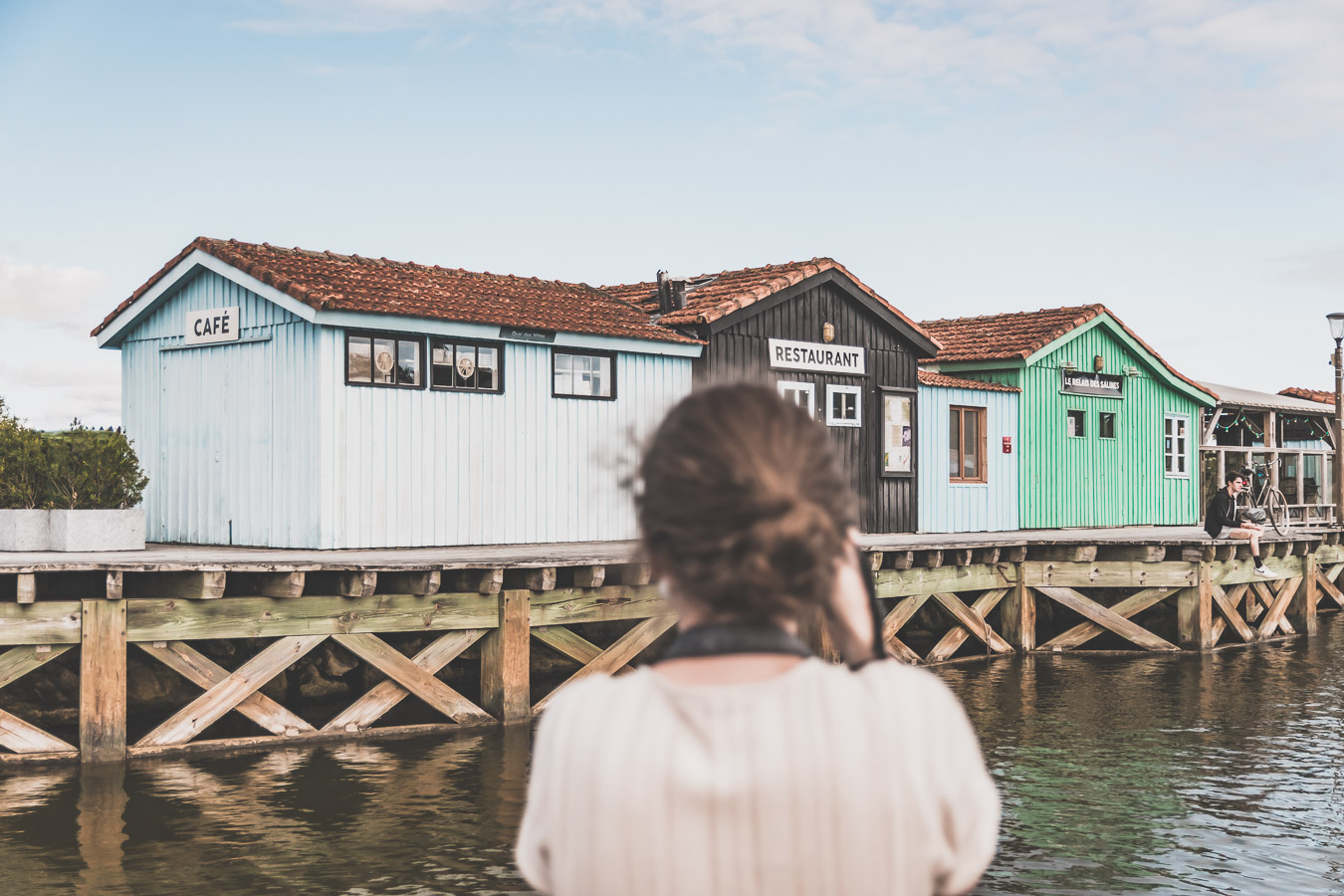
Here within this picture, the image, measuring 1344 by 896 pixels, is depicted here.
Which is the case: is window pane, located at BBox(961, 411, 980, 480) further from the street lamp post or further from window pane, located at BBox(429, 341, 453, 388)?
window pane, located at BBox(429, 341, 453, 388)

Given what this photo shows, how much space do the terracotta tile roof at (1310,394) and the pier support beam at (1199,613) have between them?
63.0ft

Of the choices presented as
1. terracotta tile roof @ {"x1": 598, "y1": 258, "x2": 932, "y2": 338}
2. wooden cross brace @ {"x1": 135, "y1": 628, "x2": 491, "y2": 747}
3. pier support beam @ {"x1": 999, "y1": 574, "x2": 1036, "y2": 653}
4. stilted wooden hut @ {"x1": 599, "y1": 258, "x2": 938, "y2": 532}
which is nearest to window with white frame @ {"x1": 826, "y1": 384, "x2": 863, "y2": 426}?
stilted wooden hut @ {"x1": 599, "y1": 258, "x2": 938, "y2": 532}

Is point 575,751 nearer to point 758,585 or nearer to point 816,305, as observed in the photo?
point 758,585

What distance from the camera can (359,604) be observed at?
12.5 metres

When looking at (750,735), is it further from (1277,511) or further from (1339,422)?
(1339,422)

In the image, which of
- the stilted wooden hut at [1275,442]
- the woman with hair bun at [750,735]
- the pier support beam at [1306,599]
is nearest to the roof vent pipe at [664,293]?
the pier support beam at [1306,599]

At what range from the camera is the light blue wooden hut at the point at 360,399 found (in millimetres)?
15422

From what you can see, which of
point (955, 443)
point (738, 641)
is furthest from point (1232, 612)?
point (738, 641)

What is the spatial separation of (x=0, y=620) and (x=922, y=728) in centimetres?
1085

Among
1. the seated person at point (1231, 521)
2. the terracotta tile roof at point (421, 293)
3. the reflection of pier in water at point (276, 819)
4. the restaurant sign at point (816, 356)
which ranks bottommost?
the reflection of pier in water at point (276, 819)

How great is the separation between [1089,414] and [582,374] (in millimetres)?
12943

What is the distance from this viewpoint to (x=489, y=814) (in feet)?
32.4

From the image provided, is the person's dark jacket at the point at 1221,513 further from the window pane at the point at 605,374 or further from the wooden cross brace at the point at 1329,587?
the window pane at the point at 605,374

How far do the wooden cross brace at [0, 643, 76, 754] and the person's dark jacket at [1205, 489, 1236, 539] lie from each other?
16095 mm
